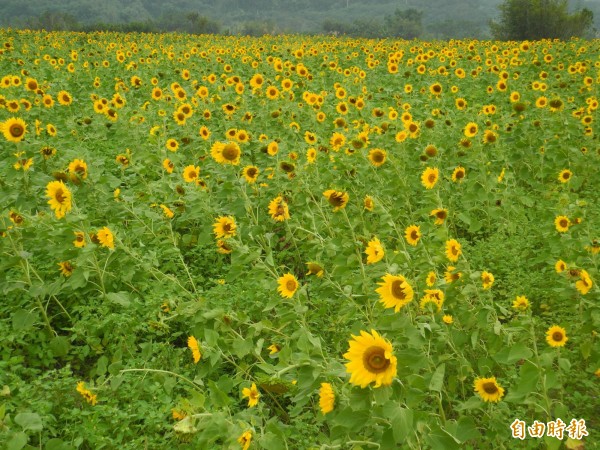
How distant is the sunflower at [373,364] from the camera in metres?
1.37

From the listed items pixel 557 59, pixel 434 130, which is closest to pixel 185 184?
pixel 434 130

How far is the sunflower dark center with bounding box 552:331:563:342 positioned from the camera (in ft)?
7.79

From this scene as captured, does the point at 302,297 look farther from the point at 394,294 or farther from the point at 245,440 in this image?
the point at 245,440

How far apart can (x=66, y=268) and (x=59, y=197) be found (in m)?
0.42

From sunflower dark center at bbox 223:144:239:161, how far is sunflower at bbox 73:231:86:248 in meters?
1.15

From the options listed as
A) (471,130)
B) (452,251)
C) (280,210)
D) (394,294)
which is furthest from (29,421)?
(471,130)

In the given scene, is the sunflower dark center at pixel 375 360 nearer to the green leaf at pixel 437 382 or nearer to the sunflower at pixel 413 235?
the green leaf at pixel 437 382

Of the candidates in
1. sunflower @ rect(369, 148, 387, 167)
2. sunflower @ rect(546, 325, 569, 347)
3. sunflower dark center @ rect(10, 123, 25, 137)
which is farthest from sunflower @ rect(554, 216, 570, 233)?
sunflower dark center @ rect(10, 123, 25, 137)

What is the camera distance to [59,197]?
2.85 metres

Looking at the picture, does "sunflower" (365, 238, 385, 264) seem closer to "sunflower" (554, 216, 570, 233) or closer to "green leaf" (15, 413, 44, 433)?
"green leaf" (15, 413, 44, 433)

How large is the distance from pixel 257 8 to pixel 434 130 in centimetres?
8681

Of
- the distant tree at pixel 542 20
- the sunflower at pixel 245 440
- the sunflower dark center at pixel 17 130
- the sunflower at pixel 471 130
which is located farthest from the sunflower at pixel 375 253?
the distant tree at pixel 542 20

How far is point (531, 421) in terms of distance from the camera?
2264mm

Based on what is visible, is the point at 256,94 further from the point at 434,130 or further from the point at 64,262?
the point at 64,262
